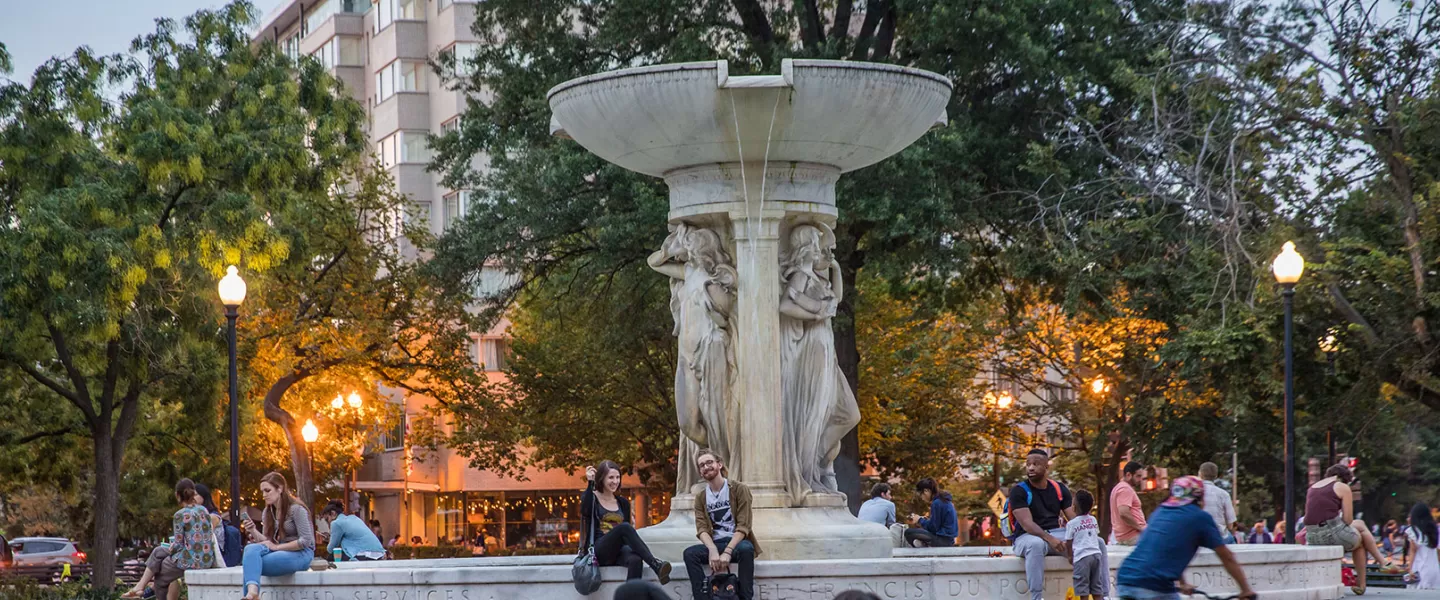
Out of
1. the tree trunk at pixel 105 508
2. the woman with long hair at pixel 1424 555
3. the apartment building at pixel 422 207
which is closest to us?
the woman with long hair at pixel 1424 555

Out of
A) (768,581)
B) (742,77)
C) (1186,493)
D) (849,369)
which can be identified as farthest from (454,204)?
(1186,493)

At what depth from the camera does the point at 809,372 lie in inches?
552

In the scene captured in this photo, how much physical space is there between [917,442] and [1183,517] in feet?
102

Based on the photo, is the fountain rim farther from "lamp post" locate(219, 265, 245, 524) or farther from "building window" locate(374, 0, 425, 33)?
"building window" locate(374, 0, 425, 33)

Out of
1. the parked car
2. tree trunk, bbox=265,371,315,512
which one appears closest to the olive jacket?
tree trunk, bbox=265,371,315,512

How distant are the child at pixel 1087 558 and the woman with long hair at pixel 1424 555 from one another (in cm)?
747

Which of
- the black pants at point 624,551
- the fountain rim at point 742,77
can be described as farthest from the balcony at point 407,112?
the black pants at point 624,551

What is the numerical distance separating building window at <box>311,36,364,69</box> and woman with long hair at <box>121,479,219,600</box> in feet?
169

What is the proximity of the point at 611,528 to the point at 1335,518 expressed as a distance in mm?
7958

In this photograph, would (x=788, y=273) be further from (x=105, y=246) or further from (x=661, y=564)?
(x=105, y=246)

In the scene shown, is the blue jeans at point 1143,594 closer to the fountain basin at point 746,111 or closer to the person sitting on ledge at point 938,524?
the fountain basin at point 746,111

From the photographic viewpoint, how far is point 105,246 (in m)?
22.3

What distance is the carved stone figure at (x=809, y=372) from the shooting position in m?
13.9

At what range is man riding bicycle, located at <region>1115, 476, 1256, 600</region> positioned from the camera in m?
8.38
